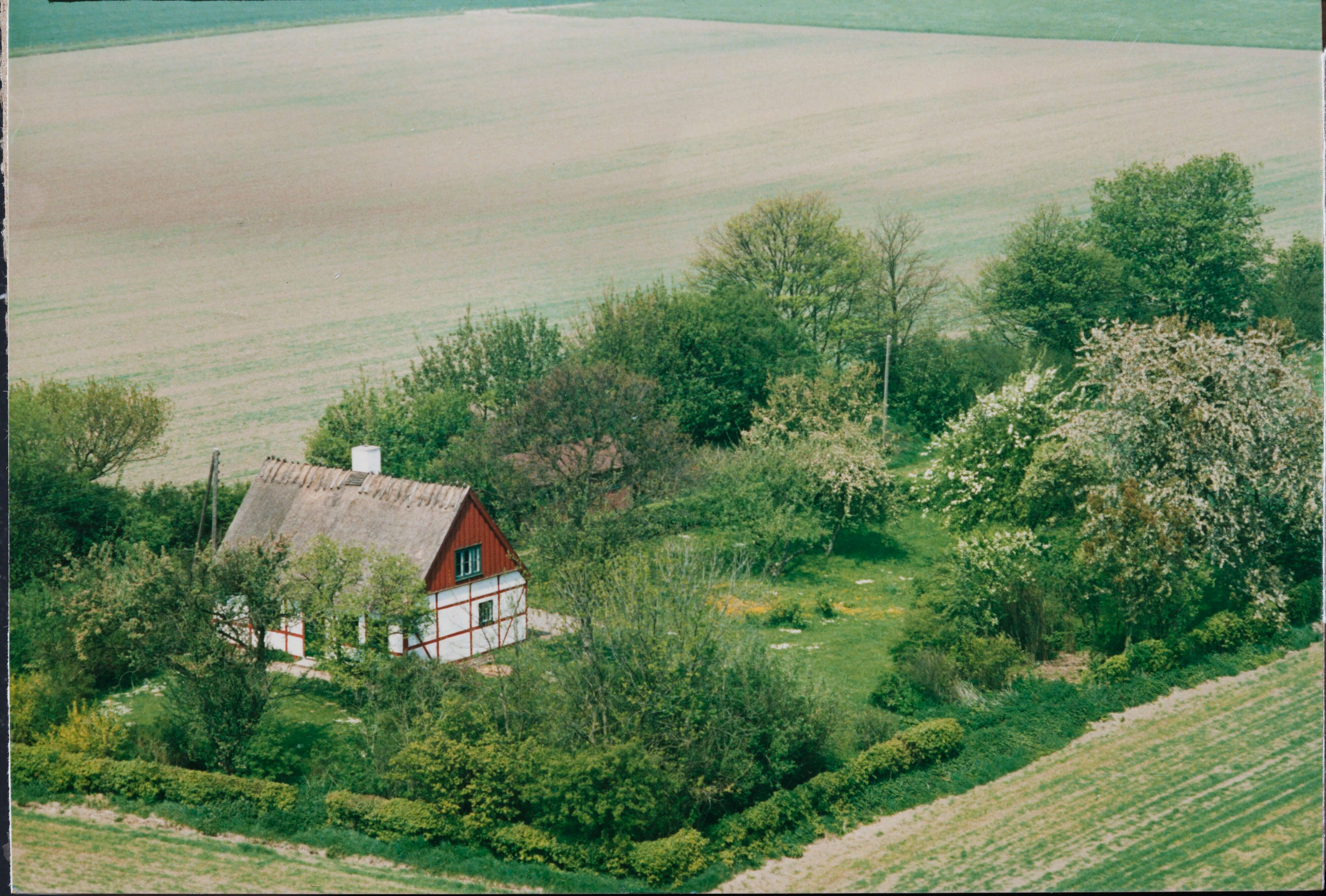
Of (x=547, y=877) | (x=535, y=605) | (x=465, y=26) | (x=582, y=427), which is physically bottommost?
(x=547, y=877)

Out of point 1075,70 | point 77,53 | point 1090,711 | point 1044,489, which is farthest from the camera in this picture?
point 1075,70

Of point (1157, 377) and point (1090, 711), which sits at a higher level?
point (1157, 377)

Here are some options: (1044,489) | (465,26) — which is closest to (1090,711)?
(1044,489)

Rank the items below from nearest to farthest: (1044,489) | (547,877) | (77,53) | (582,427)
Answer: (547,877) < (1044,489) < (582,427) < (77,53)

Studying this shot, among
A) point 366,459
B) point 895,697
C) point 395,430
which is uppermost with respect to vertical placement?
point 395,430

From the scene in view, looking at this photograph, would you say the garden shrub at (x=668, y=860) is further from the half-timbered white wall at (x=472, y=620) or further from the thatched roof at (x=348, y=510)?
the thatched roof at (x=348, y=510)

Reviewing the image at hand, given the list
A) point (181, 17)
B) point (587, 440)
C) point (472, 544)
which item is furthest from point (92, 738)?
point (181, 17)

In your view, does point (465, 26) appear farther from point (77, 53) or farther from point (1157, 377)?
point (1157, 377)

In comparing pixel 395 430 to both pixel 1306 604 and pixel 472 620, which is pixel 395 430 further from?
pixel 1306 604
